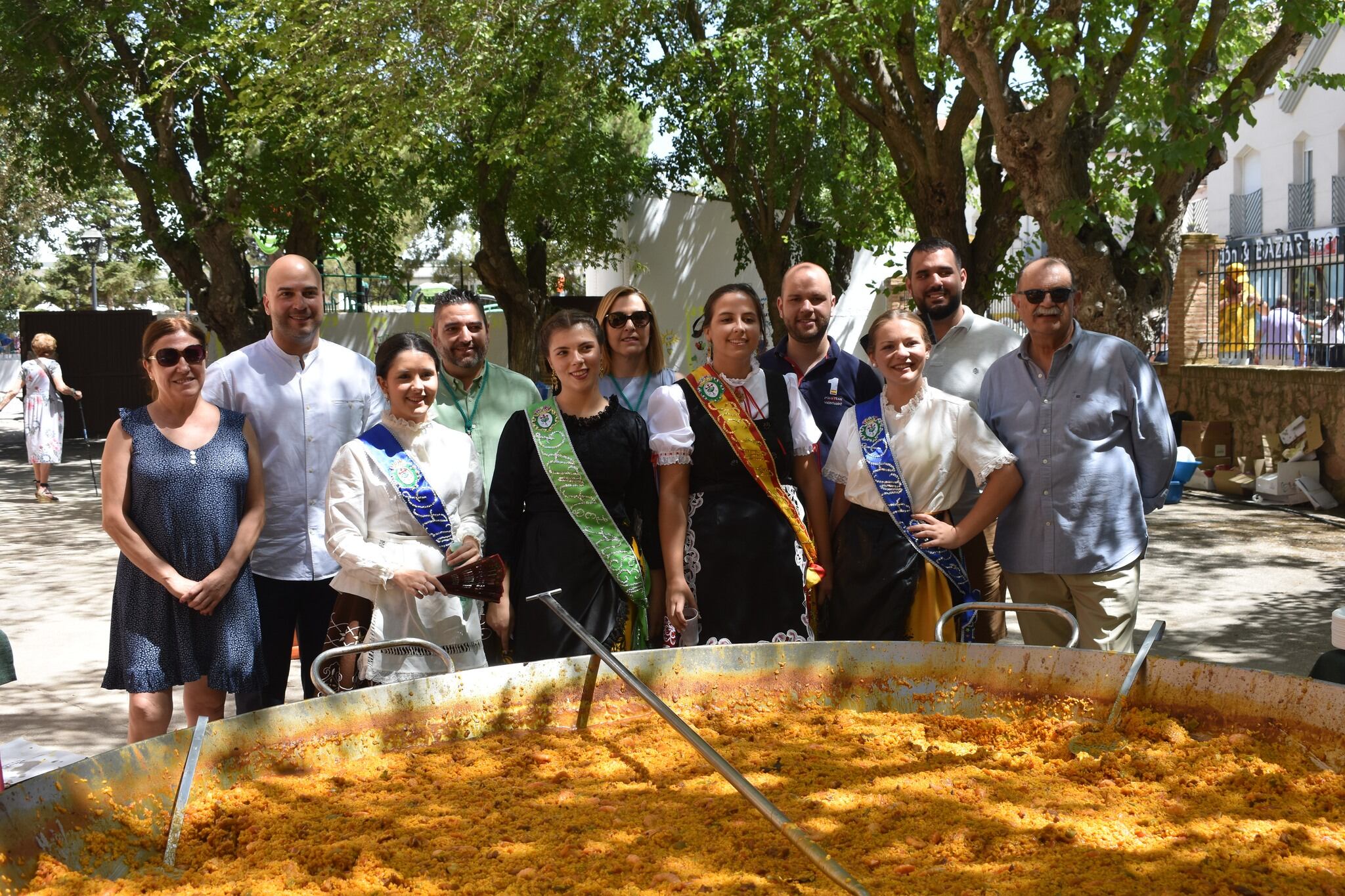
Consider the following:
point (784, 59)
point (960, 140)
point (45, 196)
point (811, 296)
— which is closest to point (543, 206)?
point (784, 59)

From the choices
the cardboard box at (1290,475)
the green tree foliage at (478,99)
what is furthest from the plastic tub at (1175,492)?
the green tree foliage at (478,99)

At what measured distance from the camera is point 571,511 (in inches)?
154

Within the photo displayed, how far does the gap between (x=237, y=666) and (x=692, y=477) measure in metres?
1.52

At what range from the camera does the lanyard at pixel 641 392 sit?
438 cm

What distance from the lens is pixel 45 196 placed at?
4194 centimetres

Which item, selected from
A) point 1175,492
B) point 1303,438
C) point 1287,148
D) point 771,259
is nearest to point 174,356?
point 1175,492

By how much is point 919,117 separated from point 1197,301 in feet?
18.3

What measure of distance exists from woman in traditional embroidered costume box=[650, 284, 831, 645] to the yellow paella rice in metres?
0.84

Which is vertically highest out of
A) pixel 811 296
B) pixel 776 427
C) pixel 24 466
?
pixel 811 296

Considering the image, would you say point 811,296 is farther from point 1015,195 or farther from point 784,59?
point 784,59

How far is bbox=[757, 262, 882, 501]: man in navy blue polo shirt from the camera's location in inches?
171

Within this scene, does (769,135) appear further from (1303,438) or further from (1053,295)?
(1053,295)

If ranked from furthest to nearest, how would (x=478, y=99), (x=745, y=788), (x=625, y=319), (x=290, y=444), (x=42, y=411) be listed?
(x=42, y=411), (x=478, y=99), (x=625, y=319), (x=290, y=444), (x=745, y=788)

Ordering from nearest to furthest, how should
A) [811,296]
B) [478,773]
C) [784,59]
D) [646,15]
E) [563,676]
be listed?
1. [478,773]
2. [563,676]
3. [811,296]
4. [784,59]
5. [646,15]
